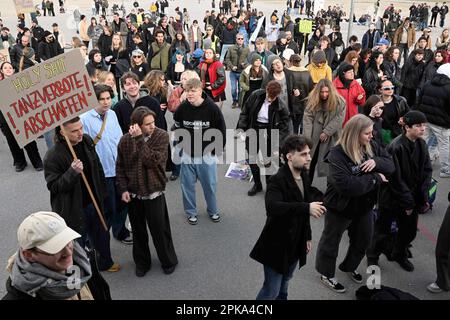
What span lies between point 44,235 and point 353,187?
8.38 feet

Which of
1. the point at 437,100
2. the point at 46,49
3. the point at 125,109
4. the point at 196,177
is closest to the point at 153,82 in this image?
the point at 125,109

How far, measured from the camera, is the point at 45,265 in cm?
229

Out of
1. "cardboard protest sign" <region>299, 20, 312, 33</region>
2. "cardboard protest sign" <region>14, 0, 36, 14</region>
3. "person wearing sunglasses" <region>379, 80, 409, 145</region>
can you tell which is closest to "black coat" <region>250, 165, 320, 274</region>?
"person wearing sunglasses" <region>379, 80, 409, 145</region>

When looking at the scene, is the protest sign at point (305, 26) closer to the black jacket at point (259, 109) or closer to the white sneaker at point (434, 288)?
the black jacket at point (259, 109)

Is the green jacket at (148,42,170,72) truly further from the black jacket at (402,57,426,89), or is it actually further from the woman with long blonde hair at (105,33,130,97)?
the black jacket at (402,57,426,89)

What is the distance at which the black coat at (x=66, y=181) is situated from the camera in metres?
3.60

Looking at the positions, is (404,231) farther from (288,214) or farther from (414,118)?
(288,214)

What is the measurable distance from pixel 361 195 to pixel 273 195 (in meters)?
1.00

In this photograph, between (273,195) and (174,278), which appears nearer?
(273,195)

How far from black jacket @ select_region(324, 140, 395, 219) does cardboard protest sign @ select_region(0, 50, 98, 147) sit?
7.67ft

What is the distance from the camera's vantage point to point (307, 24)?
16.6 meters

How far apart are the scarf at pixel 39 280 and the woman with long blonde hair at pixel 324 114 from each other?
4.20 meters
